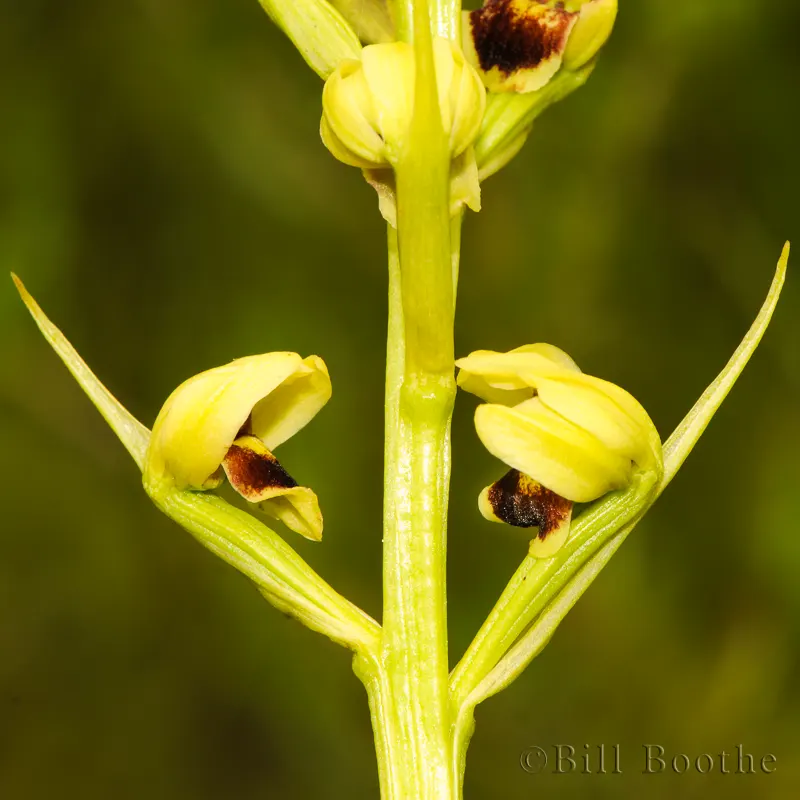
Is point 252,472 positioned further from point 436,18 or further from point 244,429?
point 436,18

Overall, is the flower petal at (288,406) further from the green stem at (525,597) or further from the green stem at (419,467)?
the green stem at (525,597)

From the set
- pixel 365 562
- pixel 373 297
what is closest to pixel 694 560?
pixel 365 562

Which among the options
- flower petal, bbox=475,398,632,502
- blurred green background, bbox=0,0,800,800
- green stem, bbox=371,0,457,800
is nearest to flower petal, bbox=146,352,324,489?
green stem, bbox=371,0,457,800

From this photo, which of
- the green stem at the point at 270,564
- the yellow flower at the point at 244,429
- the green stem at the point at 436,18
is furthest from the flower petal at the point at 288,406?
the green stem at the point at 436,18

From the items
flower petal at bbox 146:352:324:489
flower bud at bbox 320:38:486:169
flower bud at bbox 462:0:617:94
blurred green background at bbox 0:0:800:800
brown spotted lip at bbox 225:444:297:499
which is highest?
flower bud at bbox 320:38:486:169

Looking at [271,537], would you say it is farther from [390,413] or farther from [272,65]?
[272,65]

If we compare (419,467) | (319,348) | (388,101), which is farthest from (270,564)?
(319,348)

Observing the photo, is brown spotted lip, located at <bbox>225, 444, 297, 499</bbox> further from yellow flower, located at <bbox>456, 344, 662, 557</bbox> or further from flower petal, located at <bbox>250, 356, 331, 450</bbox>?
yellow flower, located at <bbox>456, 344, 662, 557</bbox>
